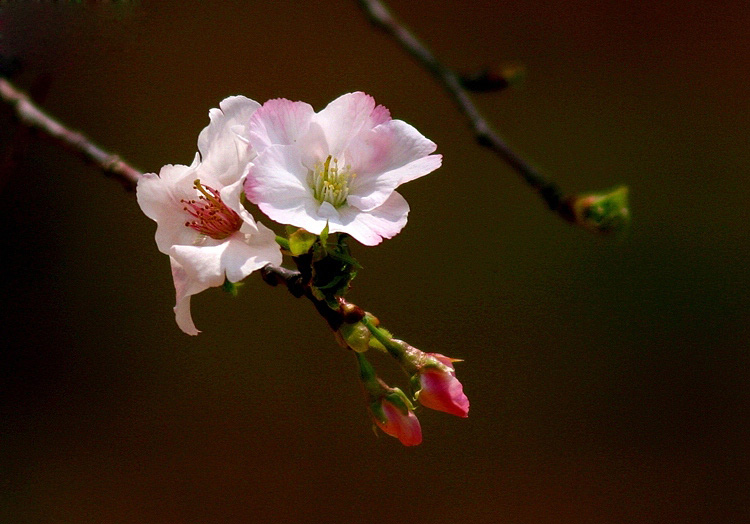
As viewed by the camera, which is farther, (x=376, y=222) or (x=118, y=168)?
(x=118, y=168)

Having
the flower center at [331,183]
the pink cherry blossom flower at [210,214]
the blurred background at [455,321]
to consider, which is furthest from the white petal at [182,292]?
the blurred background at [455,321]

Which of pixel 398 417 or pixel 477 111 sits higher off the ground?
pixel 477 111

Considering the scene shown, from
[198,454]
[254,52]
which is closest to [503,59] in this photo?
[254,52]

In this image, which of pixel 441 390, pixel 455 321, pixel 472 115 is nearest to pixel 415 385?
pixel 441 390

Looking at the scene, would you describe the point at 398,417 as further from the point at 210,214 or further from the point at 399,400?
the point at 210,214

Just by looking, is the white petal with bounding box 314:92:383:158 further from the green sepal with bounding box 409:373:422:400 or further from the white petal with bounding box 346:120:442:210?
the green sepal with bounding box 409:373:422:400

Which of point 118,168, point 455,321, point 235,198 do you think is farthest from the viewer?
point 455,321

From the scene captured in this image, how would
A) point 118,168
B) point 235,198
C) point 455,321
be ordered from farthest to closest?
point 455,321
point 118,168
point 235,198
